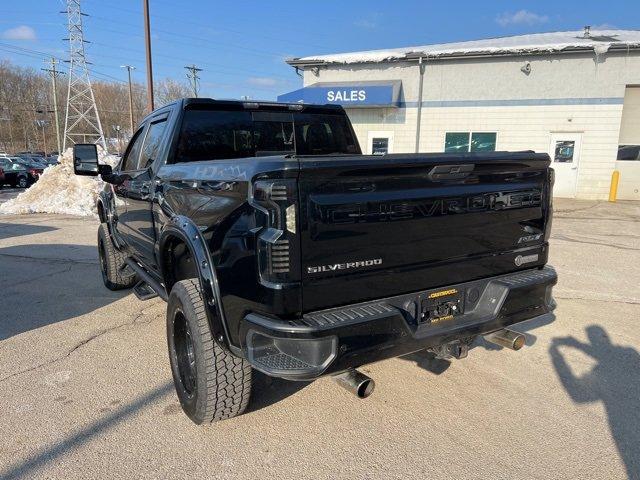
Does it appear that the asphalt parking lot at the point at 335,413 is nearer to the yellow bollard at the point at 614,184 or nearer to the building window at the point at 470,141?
the yellow bollard at the point at 614,184

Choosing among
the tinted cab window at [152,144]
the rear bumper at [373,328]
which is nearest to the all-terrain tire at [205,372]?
the rear bumper at [373,328]

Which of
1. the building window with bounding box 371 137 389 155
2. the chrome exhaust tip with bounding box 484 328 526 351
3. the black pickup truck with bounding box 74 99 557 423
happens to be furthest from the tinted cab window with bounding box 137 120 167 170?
the building window with bounding box 371 137 389 155

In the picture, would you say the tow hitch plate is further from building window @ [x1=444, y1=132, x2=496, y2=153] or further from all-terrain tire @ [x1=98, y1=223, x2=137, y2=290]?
building window @ [x1=444, y1=132, x2=496, y2=153]

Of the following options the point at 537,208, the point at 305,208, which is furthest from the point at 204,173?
the point at 537,208

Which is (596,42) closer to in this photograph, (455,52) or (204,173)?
(455,52)

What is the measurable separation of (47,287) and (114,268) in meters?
1.14

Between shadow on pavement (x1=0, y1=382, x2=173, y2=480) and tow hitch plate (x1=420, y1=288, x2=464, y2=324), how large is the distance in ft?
6.47

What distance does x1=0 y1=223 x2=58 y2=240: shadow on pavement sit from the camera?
34.5 feet

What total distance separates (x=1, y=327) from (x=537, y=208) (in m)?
5.01

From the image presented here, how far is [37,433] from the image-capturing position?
2910 millimetres

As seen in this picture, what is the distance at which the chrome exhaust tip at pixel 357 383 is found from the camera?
257cm

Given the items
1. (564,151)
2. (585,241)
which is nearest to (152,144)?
(585,241)

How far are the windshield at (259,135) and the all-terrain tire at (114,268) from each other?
2.32 metres

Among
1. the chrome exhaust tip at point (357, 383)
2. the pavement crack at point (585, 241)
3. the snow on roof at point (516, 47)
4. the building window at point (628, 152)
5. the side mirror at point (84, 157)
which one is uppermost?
the snow on roof at point (516, 47)
